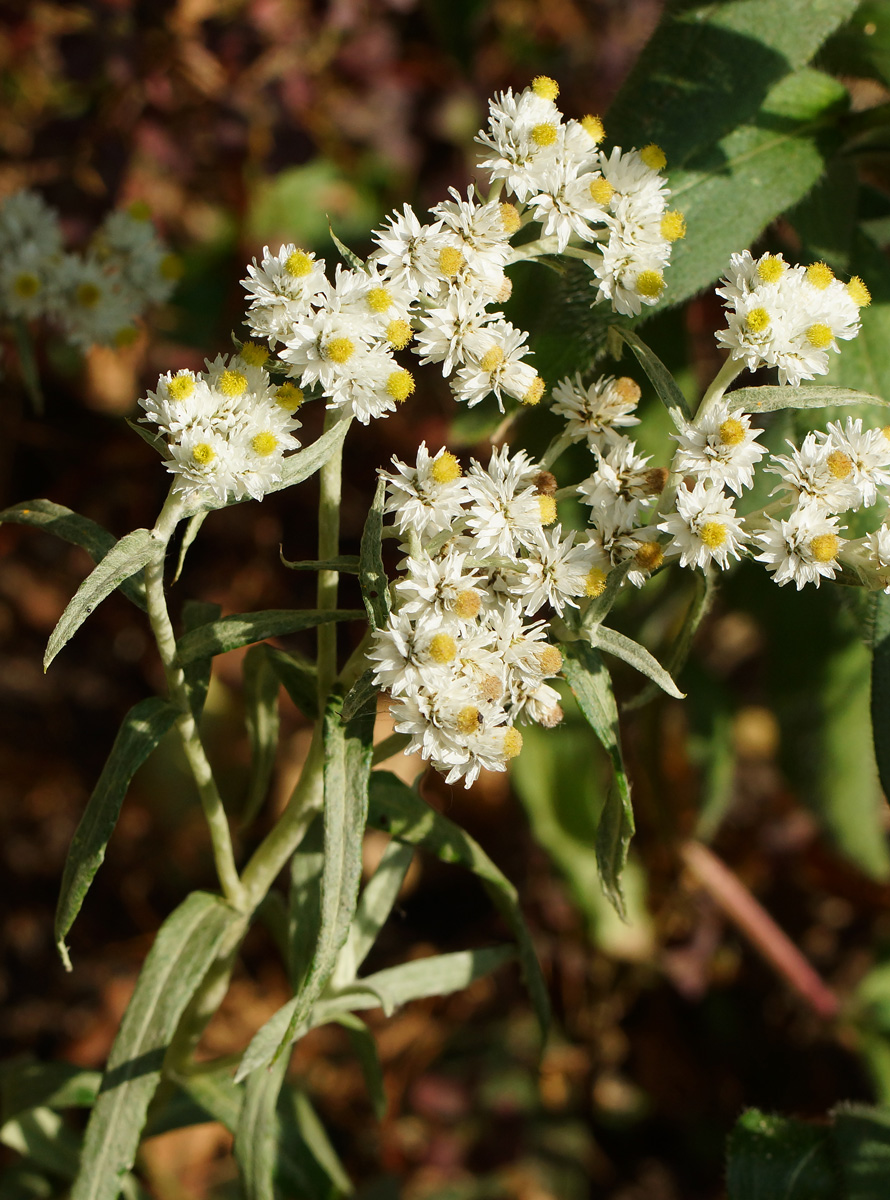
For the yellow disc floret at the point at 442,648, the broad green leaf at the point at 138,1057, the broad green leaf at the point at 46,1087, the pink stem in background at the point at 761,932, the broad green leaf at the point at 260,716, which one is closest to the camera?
the yellow disc floret at the point at 442,648

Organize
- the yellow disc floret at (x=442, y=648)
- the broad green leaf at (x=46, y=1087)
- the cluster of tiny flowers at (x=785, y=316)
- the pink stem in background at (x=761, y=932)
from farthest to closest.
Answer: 1. the pink stem in background at (x=761, y=932)
2. the broad green leaf at (x=46, y=1087)
3. the cluster of tiny flowers at (x=785, y=316)
4. the yellow disc floret at (x=442, y=648)

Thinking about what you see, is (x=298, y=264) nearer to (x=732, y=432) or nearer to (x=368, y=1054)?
(x=732, y=432)

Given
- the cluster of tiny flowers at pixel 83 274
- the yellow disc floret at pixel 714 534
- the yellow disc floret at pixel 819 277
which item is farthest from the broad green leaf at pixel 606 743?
the cluster of tiny flowers at pixel 83 274

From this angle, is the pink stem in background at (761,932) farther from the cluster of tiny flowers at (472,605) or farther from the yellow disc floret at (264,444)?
the yellow disc floret at (264,444)

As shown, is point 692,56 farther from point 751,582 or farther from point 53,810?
point 53,810

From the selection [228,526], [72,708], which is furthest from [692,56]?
[72,708]

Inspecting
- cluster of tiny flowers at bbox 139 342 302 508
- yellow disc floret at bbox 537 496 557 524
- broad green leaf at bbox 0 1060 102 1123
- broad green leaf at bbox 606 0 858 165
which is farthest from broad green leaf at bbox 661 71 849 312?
broad green leaf at bbox 0 1060 102 1123
